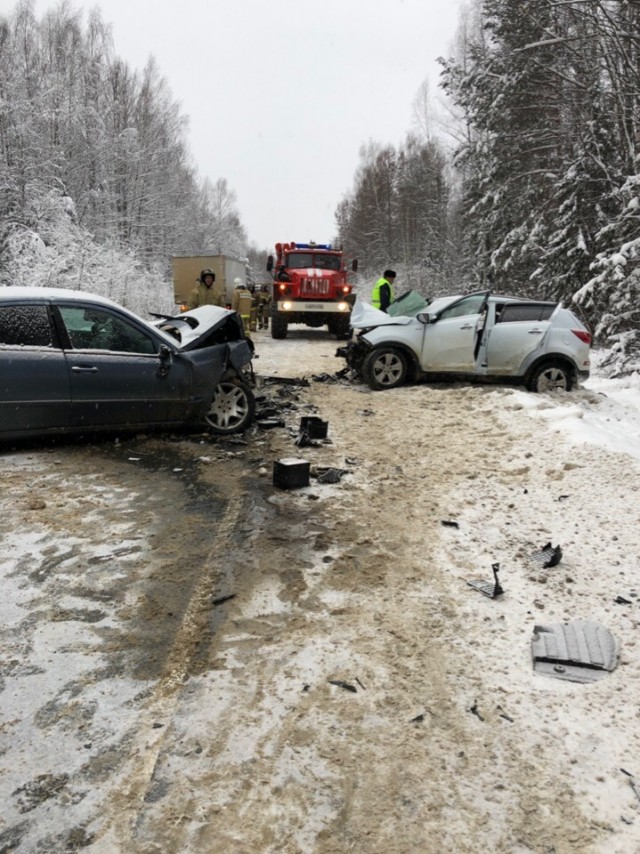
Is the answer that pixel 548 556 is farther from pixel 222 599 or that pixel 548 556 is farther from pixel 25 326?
pixel 25 326

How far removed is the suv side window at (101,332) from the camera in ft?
19.2

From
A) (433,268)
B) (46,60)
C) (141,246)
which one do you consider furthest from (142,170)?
(433,268)

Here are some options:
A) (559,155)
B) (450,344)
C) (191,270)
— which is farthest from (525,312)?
(191,270)

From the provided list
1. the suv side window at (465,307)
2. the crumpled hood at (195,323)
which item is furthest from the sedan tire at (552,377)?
the crumpled hood at (195,323)

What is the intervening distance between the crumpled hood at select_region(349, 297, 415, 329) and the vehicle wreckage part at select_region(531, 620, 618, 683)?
23.7 feet

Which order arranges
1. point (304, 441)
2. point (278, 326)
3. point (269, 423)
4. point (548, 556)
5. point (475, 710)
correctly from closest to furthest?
point (475, 710), point (548, 556), point (304, 441), point (269, 423), point (278, 326)

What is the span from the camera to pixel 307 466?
17.4 feet

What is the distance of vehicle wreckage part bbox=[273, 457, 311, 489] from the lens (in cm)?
515

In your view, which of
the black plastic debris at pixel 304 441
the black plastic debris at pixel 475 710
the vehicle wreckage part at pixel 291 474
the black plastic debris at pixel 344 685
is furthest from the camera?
the black plastic debris at pixel 304 441

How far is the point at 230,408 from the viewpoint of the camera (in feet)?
22.6

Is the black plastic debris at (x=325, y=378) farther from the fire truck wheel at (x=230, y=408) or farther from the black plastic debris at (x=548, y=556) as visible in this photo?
the black plastic debris at (x=548, y=556)

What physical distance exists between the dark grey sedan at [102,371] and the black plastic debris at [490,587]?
3.91 metres

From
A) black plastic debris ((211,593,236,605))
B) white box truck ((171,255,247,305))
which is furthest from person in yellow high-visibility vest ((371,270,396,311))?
white box truck ((171,255,247,305))

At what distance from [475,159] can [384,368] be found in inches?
697
